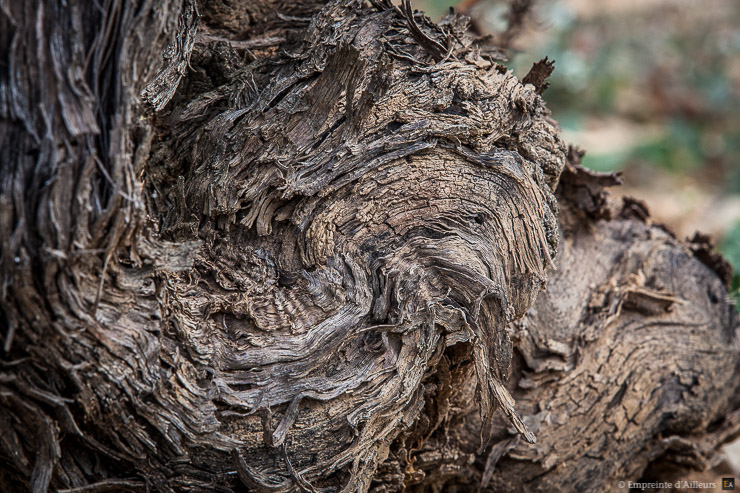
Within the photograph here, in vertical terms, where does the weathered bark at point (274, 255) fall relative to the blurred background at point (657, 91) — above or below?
below

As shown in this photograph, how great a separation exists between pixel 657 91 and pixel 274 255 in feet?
24.4

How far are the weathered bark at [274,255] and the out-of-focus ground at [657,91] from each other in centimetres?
417

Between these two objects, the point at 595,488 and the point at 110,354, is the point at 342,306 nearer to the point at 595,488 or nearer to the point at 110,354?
the point at 110,354

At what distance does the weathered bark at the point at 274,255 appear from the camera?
1.32 metres

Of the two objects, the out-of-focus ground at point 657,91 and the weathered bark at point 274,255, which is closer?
the weathered bark at point 274,255

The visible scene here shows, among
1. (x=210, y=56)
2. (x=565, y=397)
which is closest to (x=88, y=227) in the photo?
(x=210, y=56)

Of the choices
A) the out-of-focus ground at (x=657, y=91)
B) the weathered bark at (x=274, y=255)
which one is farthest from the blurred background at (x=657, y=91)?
the weathered bark at (x=274, y=255)

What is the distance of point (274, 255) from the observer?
1.76 meters

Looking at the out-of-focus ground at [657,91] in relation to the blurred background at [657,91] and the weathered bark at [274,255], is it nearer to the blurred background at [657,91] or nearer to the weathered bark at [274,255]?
the blurred background at [657,91]

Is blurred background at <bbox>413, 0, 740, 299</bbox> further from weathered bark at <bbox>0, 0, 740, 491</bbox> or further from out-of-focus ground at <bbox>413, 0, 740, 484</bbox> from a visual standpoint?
weathered bark at <bbox>0, 0, 740, 491</bbox>

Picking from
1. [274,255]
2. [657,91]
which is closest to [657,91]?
[657,91]

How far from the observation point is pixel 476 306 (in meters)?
1.72

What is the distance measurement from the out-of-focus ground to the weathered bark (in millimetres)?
4169

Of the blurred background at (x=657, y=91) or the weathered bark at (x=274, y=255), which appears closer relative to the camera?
the weathered bark at (x=274, y=255)
